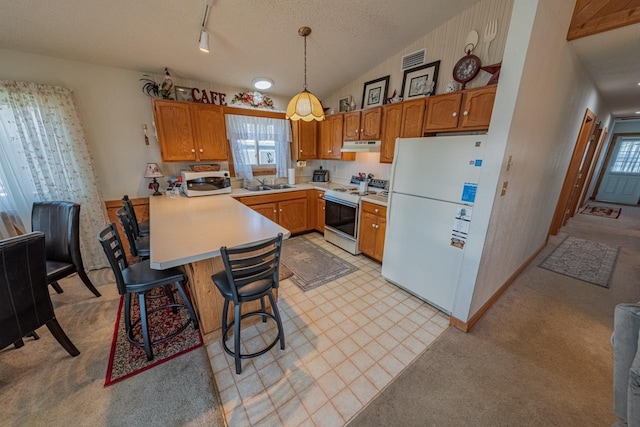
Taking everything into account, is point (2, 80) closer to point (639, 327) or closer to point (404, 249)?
point (404, 249)

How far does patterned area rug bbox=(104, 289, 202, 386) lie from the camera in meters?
1.62

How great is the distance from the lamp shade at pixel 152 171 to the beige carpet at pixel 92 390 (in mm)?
1870

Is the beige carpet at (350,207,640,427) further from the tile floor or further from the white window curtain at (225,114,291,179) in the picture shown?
the white window curtain at (225,114,291,179)

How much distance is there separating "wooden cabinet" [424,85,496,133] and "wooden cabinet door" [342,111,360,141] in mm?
1108

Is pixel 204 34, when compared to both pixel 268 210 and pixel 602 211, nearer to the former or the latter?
pixel 268 210

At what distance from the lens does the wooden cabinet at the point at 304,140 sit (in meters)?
4.07

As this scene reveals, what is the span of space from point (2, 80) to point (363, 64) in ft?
13.3

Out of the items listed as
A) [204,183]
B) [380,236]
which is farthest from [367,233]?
[204,183]

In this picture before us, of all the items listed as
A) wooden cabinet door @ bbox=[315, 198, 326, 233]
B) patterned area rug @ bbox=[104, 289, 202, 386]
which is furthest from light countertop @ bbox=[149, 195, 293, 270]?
wooden cabinet door @ bbox=[315, 198, 326, 233]

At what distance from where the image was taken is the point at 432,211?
2160 millimetres

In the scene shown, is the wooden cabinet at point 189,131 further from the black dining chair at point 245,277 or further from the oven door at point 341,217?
the black dining chair at point 245,277

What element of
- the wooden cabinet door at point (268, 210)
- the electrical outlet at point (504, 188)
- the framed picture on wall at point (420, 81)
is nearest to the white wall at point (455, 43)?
the framed picture on wall at point (420, 81)

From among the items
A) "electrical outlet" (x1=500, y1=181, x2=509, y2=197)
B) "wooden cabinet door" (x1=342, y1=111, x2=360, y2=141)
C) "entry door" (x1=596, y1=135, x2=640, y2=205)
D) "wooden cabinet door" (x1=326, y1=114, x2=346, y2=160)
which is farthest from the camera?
"entry door" (x1=596, y1=135, x2=640, y2=205)

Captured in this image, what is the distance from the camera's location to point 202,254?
55.1 inches
